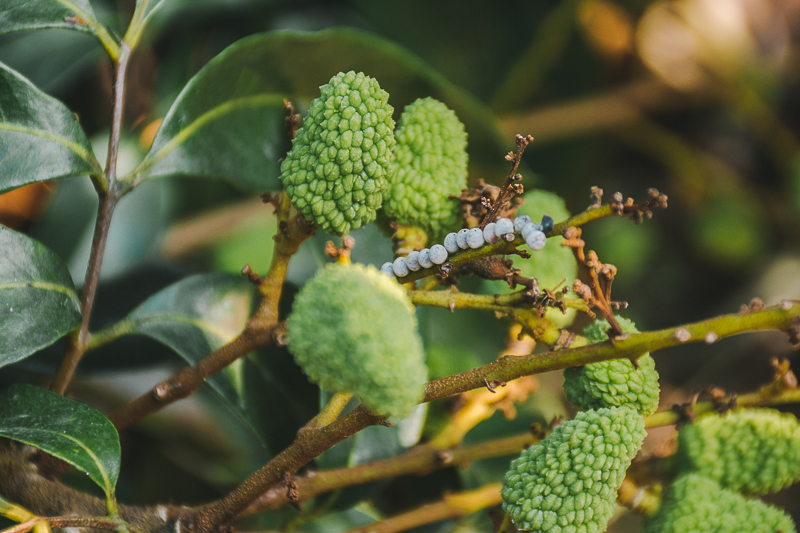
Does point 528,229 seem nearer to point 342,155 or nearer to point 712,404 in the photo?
point 342,155

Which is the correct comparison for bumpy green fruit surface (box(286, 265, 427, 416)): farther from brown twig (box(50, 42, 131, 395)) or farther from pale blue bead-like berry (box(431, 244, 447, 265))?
brown twig (box(50, 42, 131, 395))

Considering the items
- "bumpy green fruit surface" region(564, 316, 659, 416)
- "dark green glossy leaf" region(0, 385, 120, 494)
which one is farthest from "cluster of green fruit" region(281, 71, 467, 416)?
"dark green glossy leaf" region(0, 385, 120, 494)

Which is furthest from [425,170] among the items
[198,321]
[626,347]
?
[198,321]

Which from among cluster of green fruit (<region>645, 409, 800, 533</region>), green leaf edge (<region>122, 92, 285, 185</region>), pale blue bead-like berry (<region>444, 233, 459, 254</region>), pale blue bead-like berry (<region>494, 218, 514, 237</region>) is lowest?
cluster of green fruit (<region>645, 409, 800, 533</region>)

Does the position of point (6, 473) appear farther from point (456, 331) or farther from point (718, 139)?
point (718, 139)

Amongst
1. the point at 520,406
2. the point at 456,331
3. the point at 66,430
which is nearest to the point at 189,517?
the point at 66,430

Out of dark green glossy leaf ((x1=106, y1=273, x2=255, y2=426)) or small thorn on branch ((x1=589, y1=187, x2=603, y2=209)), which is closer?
small thorn on branch ((x1=589, y1=187, x2=603, y2=209))
